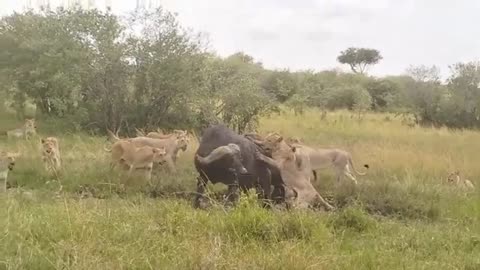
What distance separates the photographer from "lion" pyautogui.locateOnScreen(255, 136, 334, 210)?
10281mm

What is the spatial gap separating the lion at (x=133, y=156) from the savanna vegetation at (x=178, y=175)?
396 mm

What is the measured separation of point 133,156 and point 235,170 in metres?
2.47

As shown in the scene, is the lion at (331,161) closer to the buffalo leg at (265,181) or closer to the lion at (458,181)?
the buffalo leg at (265,181)

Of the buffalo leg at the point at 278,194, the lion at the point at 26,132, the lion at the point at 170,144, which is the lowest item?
the buffalo leg at the point at 278,194

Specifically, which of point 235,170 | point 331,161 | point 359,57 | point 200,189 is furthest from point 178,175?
point 359,57

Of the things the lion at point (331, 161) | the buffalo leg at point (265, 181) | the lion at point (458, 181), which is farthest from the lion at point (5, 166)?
the lion at point (458, 181)

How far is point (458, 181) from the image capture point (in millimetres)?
12414

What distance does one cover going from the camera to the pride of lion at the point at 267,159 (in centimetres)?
1044

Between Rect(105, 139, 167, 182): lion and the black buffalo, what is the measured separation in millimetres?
1415

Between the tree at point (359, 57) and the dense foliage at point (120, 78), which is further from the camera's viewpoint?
the tree at point (359, 57)

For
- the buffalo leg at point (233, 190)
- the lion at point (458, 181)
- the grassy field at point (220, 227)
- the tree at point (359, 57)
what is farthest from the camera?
the tree at point (359, 57)

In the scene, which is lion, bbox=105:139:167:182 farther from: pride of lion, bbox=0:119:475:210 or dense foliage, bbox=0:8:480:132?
dense foliage, bbox=0:8:480:132

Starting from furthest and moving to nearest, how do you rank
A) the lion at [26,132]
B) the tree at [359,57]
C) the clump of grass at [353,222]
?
the tree at [359,57]
the lion at [26,132]
the clump of grass at [353,222]

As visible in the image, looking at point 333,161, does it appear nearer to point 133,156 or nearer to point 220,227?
point 133,156
